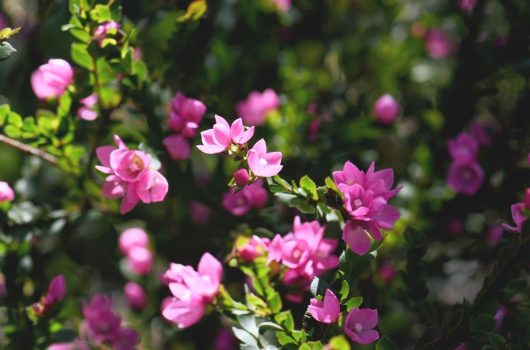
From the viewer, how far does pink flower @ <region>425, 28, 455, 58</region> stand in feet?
5.65

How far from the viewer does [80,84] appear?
44.1 inches

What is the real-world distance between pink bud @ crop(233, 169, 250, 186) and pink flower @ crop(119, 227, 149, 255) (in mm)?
587

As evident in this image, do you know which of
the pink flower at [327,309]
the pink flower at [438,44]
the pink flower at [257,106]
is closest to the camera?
the pink flower at [327,309]

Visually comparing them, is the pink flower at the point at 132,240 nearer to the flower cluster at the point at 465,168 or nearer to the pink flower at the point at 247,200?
the pink flower at the point at 247,200

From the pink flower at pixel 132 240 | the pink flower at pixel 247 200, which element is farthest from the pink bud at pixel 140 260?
the pink flower at pixel 247 200

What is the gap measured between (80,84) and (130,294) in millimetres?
494

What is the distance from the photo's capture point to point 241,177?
87 cm

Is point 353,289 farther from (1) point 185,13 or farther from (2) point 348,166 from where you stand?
(1) point 185,13

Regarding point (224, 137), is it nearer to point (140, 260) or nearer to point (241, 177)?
point (241, 177)

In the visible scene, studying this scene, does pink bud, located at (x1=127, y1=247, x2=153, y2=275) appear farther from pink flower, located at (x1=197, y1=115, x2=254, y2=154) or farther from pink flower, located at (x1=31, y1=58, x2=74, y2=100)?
pink flower, located at (x1=197, y1=115, x2=254, y2=154)

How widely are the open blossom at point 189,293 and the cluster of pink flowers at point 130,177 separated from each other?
12 centimetres

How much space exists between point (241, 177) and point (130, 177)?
0.19 metres

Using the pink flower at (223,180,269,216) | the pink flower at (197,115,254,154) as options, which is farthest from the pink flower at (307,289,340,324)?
the pink flower at (223,180,269,216)

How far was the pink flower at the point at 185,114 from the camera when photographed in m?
1.07
